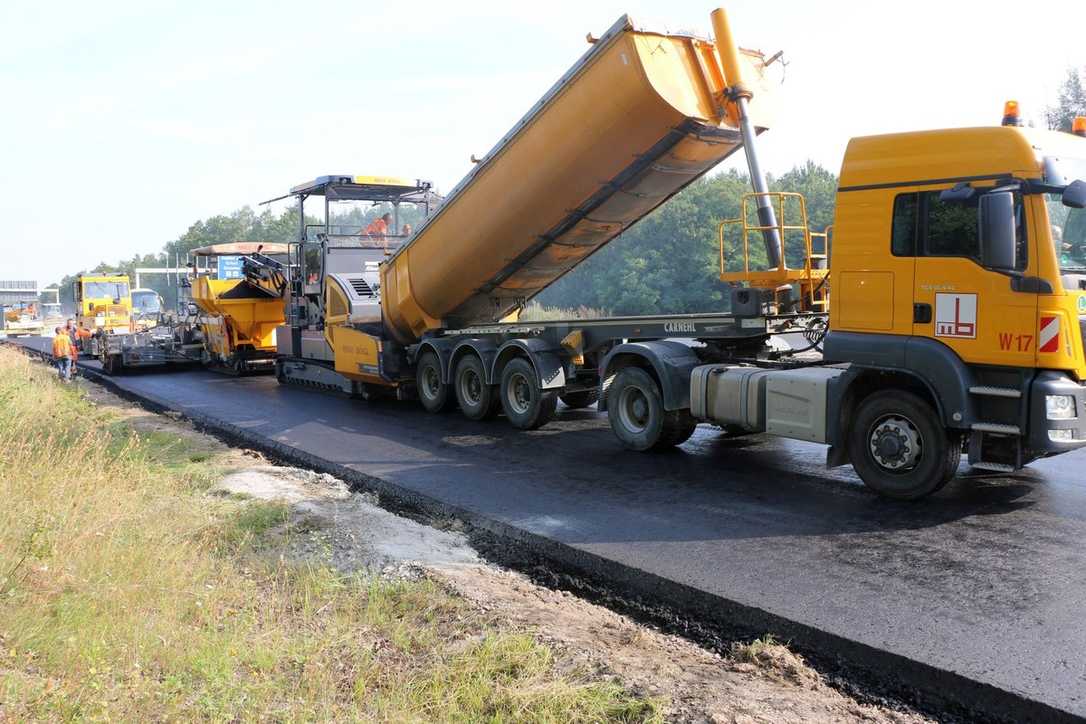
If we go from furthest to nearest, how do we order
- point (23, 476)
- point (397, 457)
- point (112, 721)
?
point (397, 457)
point (23, 476)
point (112, 721)

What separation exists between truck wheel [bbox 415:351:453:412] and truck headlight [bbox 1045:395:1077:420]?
7.67 m

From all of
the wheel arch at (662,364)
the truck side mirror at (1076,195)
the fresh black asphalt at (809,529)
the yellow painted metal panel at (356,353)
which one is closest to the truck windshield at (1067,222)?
the truck side mirror at (1076,195)

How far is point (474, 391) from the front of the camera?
1177cm

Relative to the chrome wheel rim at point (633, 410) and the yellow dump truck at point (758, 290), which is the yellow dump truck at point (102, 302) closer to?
the yellow dump truck at point (758, 290)

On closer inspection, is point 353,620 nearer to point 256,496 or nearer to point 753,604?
point 753,604

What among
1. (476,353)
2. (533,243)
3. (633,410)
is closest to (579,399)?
(476,353)

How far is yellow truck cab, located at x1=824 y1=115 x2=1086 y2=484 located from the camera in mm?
6098

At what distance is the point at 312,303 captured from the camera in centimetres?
1534

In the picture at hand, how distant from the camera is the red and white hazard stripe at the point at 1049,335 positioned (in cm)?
606

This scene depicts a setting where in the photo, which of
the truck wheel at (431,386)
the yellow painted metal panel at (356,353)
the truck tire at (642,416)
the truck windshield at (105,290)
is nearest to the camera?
the truck tire at (642,416)

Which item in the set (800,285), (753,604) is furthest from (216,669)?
(800,285)

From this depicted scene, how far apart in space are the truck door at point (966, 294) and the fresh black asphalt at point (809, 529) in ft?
4.11

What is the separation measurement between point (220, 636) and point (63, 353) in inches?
640

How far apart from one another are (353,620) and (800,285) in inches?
220
